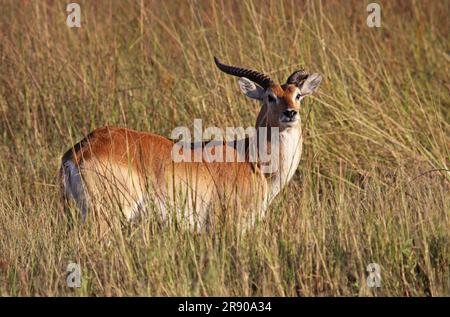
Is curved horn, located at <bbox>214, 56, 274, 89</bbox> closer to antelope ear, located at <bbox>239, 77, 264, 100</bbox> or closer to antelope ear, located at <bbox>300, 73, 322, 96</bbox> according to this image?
antelope ear, located at <bbox>239, 77, 264, 100</bbox>

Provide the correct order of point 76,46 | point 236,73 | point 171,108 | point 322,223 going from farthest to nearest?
point 76,46 → point 171,108 → point 236,73 → point 322,223

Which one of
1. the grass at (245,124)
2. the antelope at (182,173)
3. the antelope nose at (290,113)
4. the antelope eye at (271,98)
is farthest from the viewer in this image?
the antelope eye at (271,98)

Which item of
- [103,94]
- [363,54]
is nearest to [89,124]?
[103,94]

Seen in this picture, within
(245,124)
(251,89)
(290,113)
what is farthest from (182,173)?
(245,124)

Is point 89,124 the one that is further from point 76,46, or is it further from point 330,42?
point 330,42

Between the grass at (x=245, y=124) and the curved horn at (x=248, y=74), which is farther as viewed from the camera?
the curved horn at (x=248, y=74)

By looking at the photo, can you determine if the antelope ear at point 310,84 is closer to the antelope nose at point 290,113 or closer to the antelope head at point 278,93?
the antelope head at point 278,93

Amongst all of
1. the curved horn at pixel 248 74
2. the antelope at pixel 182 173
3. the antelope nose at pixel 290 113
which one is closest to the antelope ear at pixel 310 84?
the antelope at pixel 182 173

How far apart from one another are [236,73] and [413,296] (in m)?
2.57

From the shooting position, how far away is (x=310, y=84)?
265 inches

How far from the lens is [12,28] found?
860cm

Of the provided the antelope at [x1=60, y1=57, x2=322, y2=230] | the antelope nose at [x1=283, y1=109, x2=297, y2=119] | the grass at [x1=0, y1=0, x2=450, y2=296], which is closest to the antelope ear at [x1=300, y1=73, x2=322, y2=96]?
the antelope at [x1=60, y1=57, x2=322, y2=230]

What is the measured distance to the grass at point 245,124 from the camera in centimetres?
478

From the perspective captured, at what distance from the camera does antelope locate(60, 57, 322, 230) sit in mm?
5672
